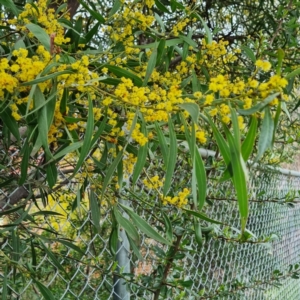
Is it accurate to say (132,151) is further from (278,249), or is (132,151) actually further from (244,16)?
(278,249)

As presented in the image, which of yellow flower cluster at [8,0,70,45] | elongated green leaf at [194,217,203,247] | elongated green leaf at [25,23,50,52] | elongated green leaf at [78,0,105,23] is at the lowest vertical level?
elongated green leaf at [194,217,203,247]

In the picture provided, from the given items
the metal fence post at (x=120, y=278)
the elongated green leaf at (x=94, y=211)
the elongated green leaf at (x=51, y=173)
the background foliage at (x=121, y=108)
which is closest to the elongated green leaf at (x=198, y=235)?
the background foliage at (x=121, y=108)

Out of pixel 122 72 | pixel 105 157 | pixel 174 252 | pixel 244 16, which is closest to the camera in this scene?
pixel 122 72

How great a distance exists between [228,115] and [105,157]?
0.35 m

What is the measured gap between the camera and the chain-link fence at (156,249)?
102cm

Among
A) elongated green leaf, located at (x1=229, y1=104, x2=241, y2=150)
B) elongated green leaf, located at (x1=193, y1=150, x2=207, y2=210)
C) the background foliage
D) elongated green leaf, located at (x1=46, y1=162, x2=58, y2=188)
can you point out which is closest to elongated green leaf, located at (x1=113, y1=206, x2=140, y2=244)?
the background foliage

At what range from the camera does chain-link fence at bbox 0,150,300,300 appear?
3.34ft

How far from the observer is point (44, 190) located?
3.02ft

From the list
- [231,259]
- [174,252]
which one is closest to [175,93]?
[174,252]

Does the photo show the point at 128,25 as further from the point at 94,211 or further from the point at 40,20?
the point at 94,211

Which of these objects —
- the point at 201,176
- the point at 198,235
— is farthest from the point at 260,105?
the point at 198,235

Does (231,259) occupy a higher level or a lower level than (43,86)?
higher

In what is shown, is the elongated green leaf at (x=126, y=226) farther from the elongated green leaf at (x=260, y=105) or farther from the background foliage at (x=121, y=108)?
the elongated green leaf at (x=260, y=105)

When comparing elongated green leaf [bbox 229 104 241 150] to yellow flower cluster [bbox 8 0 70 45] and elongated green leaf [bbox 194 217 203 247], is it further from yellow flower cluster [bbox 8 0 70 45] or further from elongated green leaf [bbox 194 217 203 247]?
elongated green leaf [bbox 194 217 203 247]
